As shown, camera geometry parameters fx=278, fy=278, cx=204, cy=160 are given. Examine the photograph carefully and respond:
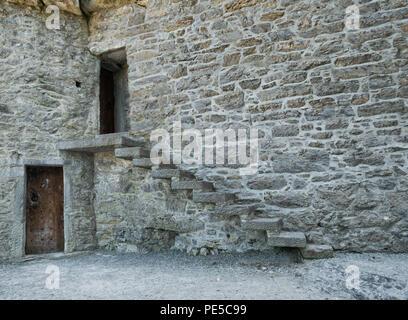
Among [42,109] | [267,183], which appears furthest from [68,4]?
[267,183]

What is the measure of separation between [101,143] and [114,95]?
1.83 m

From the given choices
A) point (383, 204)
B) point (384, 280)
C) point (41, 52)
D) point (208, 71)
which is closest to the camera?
point (384, 280)

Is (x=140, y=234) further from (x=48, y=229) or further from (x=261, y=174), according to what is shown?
(x=261, y=174)

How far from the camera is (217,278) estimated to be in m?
3.39

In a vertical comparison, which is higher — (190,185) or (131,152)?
(131,152)

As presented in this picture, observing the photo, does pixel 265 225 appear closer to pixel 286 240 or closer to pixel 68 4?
pixel 286 240

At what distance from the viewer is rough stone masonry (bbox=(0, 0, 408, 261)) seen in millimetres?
3797

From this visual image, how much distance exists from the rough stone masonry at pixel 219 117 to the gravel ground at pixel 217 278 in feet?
0.97

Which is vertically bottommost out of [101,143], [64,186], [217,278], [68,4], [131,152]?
[217,278]

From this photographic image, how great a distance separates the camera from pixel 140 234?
496 cm

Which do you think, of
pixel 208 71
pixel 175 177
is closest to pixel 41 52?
pixel 208 71

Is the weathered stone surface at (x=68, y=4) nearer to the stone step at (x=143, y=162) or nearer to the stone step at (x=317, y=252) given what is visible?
the stone step at (x=143, y=162)

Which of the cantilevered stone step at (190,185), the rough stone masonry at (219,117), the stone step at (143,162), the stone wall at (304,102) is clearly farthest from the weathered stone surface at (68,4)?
the cantilevered stone step at (190,185)

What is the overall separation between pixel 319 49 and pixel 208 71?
172 cm
